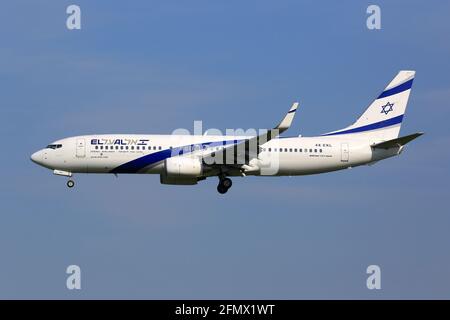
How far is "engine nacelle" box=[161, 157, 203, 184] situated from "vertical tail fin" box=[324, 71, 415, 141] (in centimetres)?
1134

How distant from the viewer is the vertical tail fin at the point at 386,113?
85.1 meters

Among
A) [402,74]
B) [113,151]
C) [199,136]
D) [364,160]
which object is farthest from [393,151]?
[113,151]

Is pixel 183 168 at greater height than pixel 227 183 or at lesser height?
greater

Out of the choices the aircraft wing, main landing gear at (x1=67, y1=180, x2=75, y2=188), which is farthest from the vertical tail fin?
main landing gear at (x1=67, y1=180, x2=75, y2=188)

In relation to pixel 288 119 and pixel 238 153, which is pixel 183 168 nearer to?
pixel 238 153

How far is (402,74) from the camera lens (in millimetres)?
87750

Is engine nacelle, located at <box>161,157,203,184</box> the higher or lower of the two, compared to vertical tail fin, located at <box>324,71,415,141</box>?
lower

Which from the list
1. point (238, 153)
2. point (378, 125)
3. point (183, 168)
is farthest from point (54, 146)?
point (378, 125)

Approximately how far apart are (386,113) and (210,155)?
1546cm

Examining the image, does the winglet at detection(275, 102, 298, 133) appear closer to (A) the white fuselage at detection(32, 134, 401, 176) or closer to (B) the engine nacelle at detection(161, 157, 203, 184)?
(A) the white fuselage at detection(32, 134, 401, 176)

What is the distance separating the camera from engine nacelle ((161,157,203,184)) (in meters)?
77.8

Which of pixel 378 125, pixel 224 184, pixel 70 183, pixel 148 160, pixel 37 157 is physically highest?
pixel 378 125

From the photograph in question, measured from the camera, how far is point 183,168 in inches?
3063

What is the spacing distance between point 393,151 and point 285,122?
12.5 meters
